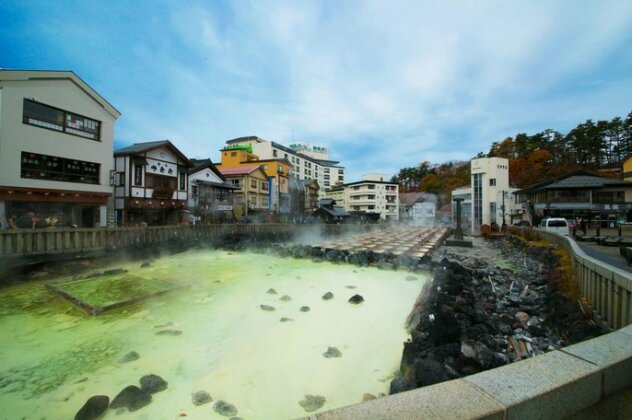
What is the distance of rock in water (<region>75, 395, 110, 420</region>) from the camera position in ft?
11.2

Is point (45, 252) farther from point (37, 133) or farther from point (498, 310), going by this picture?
point (498, 310)

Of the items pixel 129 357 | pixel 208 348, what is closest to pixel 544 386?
pixel 208 348

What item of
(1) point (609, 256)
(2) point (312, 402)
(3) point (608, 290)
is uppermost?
(3) point (608, 290)

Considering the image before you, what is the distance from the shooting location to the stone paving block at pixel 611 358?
1.82 meters

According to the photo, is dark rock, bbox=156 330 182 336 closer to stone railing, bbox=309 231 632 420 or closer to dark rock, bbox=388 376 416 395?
dark rock, bbox=388 376 416 395

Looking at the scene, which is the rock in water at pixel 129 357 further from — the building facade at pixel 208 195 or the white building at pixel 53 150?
the building facade at pixel 208 195

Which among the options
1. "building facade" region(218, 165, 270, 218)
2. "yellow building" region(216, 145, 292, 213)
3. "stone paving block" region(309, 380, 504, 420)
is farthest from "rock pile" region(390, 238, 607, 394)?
"yellow building" region(216, 145, 292, 213)

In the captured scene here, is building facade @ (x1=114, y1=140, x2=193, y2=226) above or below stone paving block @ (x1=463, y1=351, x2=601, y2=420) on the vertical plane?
above

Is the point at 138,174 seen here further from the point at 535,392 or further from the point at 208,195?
the point at 535,392

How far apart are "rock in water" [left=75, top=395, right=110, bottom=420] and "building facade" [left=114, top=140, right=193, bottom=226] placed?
18.5m

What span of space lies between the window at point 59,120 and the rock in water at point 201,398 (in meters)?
17.8

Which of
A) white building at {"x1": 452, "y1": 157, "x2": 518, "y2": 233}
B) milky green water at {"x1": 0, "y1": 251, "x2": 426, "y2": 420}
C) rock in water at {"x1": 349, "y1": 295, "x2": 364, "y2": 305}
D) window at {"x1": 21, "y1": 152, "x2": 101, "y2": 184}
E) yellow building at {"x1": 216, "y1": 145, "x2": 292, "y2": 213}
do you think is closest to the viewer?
milky green water at {"x1": 0, "y1": 251, "x2": 426, "y2": 420}

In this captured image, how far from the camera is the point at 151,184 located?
21391 millimetres

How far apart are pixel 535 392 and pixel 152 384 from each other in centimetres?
459
